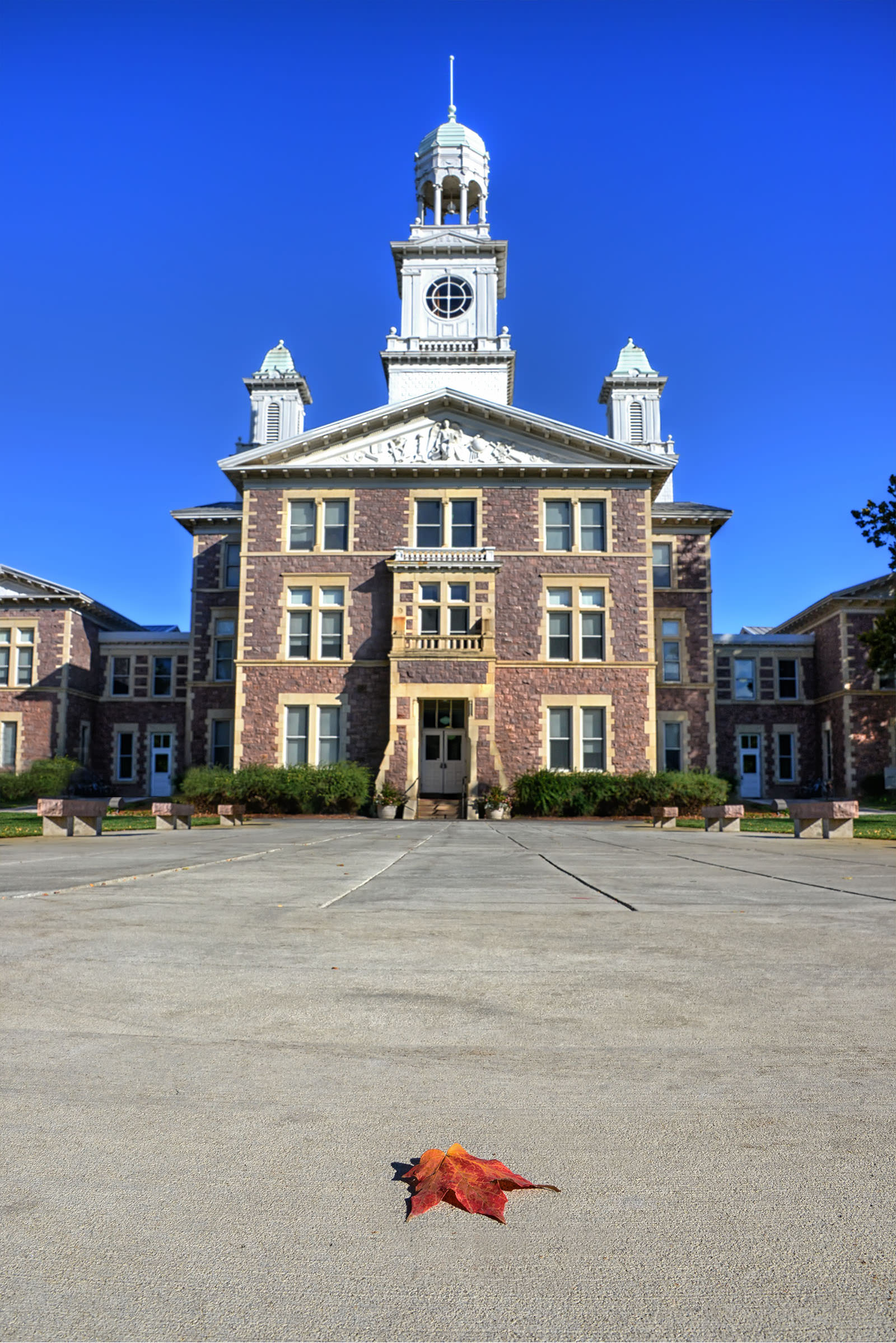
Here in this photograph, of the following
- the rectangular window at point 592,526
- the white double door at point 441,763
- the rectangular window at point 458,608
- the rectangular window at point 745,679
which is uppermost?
the rectangular window at point 592,526

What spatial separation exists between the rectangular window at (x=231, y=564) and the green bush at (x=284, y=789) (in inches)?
493

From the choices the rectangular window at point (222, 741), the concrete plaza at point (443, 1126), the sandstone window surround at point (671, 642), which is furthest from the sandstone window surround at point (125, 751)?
the concrete plaza at point (443, 1126)

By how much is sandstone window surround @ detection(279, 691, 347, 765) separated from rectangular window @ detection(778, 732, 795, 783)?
21423 millimetres

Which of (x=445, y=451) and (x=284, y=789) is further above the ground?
(x=445, y=451)

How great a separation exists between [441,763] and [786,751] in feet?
62.9

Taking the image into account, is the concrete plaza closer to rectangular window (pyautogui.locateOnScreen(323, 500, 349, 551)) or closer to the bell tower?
rectangular window (pyautogui.locateOnScreen(323, 500, 349, 551))

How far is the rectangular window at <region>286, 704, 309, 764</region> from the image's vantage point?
32500mm

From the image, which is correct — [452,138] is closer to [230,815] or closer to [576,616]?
[576,616]

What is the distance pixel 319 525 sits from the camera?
3334 cm

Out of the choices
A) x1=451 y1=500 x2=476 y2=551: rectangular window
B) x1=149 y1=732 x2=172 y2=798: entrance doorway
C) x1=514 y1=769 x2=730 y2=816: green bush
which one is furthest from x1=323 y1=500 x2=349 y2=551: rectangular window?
x1=149 y1=732 x2=172 y2=798: entrance doorway

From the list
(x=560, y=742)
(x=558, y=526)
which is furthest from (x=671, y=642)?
(x=560, y=742)

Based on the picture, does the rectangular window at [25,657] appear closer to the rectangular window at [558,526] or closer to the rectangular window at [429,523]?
the rectangular window at [429,523]

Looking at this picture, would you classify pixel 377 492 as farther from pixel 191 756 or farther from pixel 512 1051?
pixel 512 1051

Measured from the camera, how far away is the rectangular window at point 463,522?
109 feet
